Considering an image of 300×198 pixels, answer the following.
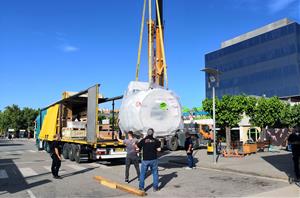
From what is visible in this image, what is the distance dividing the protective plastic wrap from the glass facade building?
6033 cm

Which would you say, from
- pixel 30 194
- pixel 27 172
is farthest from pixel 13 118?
pixel 30 194

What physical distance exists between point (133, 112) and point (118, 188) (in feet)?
9.26

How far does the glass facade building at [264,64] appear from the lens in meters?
67.9

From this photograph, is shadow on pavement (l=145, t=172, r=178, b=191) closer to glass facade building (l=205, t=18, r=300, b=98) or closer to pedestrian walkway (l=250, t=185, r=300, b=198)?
pedestrian walkway (l=250, t=185, r=300, b=198)

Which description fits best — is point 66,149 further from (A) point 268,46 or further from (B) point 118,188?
(A) point 268,46

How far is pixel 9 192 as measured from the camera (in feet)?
31.7

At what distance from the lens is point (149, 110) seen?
12.0 meters

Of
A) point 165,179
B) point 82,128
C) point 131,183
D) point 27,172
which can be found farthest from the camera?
point 82,128

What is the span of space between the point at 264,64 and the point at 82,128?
206 ft

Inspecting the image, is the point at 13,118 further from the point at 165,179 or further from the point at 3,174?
the point at 165,179

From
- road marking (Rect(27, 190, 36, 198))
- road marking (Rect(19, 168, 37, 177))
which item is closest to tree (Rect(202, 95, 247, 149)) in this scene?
road marking (Rect(19, 168, 37, 177))

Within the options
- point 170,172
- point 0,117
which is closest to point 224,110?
point 170,172

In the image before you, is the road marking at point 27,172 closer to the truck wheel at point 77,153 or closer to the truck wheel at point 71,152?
the truck wheel at point 77,153

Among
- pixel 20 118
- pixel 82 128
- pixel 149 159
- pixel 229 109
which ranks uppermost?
pixel 20 118
